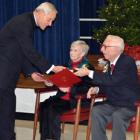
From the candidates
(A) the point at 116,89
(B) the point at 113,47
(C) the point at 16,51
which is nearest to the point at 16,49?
(C) the point at 16,51

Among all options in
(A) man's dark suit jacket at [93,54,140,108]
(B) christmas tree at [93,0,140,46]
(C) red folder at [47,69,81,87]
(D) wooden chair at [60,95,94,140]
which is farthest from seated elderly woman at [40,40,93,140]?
(B) christmas tree at [93,0,140,46]

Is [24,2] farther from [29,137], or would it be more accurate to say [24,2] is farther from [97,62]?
[29,137]

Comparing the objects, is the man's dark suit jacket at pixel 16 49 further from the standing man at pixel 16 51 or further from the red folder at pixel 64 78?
the red folder at pixel 64 78

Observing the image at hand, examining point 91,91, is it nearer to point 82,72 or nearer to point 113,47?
point 82,72

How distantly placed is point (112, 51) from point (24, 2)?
2.72 metres

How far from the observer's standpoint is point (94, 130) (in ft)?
18.0

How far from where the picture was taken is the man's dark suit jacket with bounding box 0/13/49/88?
17.9ft

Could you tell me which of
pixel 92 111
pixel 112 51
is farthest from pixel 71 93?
pixel 112 51

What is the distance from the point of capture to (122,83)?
539 cm

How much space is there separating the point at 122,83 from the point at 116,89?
0.32ft

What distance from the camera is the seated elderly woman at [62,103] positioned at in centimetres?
583

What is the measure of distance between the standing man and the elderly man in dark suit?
1.73ft

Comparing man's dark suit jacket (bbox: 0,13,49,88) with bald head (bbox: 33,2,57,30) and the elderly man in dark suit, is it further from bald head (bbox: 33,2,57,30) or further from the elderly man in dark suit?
the elderly man in dark suit

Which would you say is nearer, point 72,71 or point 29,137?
point 72,71
